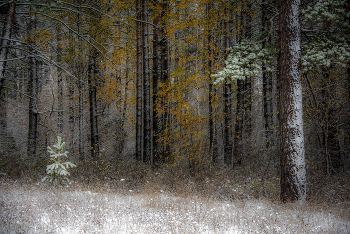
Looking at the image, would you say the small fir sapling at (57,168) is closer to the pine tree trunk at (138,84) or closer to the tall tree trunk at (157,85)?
the tall tree trunk at (157,85)

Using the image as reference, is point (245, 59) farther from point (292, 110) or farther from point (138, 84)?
point (138, 84)

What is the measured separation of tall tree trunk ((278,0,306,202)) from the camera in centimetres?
606

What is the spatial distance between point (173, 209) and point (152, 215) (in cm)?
61

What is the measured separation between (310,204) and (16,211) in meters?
7.43

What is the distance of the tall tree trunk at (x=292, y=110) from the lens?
19.9 feet

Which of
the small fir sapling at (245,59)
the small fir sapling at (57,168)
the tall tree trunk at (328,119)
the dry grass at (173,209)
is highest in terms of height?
the small fir sapling at (245,59)

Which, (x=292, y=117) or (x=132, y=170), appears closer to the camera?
(x=292, y=117)

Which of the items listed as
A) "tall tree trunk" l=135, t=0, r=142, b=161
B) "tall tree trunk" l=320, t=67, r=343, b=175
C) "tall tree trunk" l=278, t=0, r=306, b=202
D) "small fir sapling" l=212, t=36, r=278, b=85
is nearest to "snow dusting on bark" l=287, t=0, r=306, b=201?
"tall tree trunk" l=278, t=0, r=306, b=202

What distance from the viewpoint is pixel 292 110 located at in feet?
19.9

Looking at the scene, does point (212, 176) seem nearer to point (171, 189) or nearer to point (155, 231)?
point (171, 189)

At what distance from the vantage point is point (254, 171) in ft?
33.3

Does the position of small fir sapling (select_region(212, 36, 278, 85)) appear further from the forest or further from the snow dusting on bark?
the snow dusting on bark

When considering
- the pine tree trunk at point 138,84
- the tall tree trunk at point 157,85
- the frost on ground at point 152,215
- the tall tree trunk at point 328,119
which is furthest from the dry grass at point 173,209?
the pine tree trunk at point 138,84

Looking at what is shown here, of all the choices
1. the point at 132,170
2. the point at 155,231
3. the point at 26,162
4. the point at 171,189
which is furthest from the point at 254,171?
the point at 26,162
